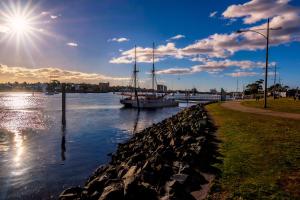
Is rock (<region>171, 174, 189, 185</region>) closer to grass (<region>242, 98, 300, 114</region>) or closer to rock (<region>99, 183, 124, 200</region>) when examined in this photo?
rock (<region>99, 183, 124, 200</region>)

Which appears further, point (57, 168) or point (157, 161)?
point (57, 168)

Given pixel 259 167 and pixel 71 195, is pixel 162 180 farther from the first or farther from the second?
pixel 259 167

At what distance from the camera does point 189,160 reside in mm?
11633

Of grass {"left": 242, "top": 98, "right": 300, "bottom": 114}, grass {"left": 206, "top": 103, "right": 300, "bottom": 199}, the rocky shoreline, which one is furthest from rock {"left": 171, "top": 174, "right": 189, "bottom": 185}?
grass {"left": 242, "top": 98, "right": 300, "bottom": 114}

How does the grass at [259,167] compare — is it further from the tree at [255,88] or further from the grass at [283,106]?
the tree at [255,88]

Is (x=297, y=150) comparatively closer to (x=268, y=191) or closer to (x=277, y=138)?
(x=277, y=138)

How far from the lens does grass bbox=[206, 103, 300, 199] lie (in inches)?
314

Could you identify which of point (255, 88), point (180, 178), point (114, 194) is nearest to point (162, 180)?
point (180, 178)

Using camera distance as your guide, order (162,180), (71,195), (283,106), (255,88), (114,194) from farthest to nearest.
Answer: (255,88) → (283,106) → (71,195) → (162,180) → (114,194)

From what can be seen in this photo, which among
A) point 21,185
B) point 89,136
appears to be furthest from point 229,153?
point 89,136

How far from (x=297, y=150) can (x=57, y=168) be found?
13.8m

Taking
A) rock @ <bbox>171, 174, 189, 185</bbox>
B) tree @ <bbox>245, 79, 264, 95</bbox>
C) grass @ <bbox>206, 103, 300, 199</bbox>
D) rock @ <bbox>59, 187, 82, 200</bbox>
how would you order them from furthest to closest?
tree @ <bbox>245, 79, 264, 95</bbox> < rock @ <bbox>59, 187, 82, 200</bbox> < rock @ <bbox>171, 174, 189, 185</bbox> < grass @ <bbox>206, 103, 300, 199</bbox>

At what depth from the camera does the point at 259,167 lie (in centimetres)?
1035

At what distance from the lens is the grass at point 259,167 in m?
7.98
